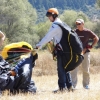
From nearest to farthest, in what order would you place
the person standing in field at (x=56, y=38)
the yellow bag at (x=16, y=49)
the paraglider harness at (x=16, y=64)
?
the paraglider harness at (x=16, y=64) < the person standing in field at (x=56, y=38) < the yellow bag at (x=16, y=49)

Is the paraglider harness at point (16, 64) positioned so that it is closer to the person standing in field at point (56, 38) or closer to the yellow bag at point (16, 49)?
the yellow bag at point (16, 49)

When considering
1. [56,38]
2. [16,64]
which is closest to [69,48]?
[56,38]

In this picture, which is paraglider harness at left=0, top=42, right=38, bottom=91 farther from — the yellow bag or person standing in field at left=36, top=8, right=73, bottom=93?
person standing in field at left=36, top=8, right=73, bottom=93

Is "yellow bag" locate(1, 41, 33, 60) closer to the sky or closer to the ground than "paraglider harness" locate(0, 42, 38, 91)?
closer to the sky

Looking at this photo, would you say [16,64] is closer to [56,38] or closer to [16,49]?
[16,49]

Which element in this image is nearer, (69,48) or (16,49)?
(69,48)

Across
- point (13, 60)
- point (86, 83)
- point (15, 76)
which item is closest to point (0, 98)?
point (15, 76)

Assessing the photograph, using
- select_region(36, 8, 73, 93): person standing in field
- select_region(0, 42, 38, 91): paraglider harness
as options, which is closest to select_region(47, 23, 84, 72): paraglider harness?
select_region(36, 8, 73, 93): person standing in field

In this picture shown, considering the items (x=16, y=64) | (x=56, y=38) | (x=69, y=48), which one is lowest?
(x=16, y=64)

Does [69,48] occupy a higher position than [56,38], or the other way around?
[56,38]

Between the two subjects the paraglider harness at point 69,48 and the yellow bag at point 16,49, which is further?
the yellow bag at point 16,49

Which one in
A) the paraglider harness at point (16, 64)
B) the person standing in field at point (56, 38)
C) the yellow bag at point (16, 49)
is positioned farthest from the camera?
the yellow bag at point (16, 49)

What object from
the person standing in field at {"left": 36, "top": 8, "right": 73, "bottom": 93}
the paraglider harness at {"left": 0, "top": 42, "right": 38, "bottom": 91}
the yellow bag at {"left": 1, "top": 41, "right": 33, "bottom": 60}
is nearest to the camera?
the paraglider harness at {"left": 0, "top": 42, "right": 38, "bottom": 91}

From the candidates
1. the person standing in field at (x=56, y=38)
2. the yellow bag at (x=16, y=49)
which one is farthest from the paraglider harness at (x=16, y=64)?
the person standing in field at (x=56, y=38)
